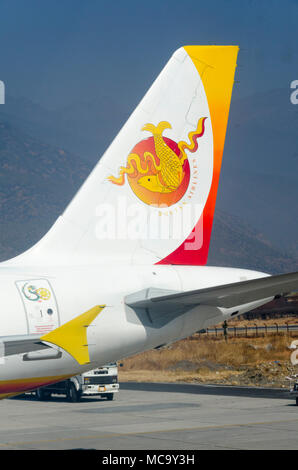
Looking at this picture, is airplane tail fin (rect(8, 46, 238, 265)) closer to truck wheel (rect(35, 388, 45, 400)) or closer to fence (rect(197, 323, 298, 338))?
truck wheel (rect(35, 388, 45, 400))

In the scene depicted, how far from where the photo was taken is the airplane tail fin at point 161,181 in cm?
1412

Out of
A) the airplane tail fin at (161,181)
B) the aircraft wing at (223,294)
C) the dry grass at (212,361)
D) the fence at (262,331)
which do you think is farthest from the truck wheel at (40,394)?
the fence at (262,331)

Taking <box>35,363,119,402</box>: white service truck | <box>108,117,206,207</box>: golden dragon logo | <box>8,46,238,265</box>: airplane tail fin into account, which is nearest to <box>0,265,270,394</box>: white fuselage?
<box>8,46,238,265</box>: airplane tail fin

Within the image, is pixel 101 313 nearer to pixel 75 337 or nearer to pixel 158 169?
pixel 75 337

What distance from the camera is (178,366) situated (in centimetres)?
6456

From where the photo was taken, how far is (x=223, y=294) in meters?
12.4

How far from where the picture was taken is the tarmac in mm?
25562

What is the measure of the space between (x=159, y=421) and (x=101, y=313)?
20946 millimetres

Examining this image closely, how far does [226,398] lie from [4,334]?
32.3 metres

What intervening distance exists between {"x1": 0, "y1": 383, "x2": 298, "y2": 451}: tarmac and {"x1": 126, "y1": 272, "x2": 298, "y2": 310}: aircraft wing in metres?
12.4

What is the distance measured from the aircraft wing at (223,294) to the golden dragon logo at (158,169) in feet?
7.33

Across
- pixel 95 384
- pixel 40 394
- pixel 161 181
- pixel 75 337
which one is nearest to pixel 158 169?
pixel 161 181
